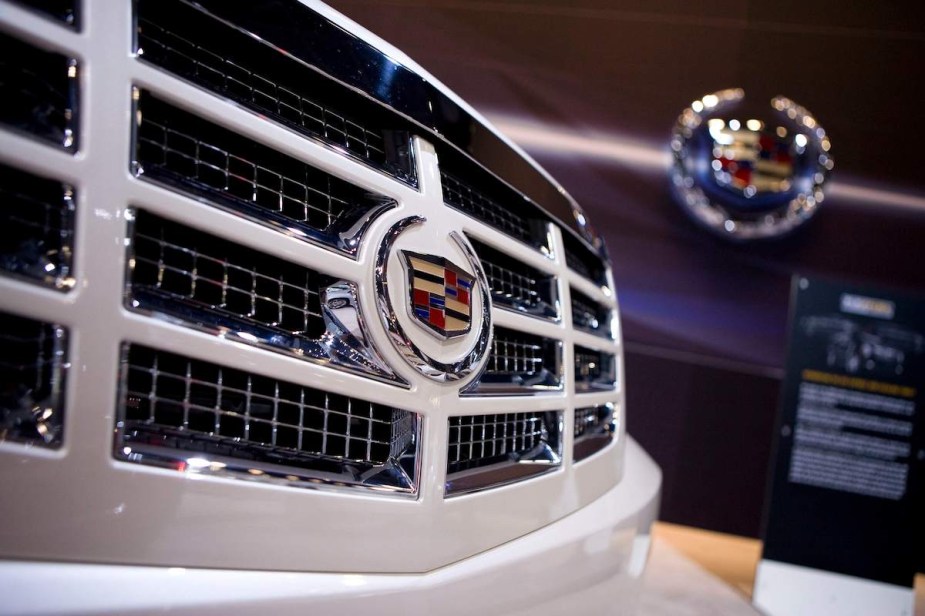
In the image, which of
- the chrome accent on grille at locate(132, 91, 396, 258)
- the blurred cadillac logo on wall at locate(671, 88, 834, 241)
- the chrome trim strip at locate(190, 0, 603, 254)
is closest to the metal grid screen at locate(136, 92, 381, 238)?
the chrome accent on grille at locate(132, 91, 396, 258)

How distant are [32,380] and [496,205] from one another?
0.72m

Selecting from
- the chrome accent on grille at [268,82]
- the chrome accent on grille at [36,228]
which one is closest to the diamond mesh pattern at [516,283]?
the chrome accent on grille at [268,82]

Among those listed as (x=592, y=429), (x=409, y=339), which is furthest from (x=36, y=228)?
(x=592, y=429)

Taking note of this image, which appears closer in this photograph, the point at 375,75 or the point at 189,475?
the point at 189,475

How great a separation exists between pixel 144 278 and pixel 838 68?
4.03 metres

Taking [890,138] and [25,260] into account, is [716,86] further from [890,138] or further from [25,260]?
[25,260]

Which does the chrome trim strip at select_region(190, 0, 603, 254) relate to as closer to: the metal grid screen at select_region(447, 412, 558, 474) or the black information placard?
the metal grid screen at select_region(447, 412, 558, 474)

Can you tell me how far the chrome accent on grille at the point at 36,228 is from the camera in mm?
539

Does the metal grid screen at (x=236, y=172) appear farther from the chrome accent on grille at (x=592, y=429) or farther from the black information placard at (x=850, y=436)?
the black information placard at (x=850, y=436)

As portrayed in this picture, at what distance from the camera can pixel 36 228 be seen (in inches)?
21.7

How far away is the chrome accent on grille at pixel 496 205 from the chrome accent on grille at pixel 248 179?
174 millimetres

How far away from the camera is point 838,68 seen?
3812 millimetres

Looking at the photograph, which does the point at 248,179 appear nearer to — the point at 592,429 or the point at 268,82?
the point at 268,82

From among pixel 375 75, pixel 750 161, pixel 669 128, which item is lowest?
pixel 375 75
